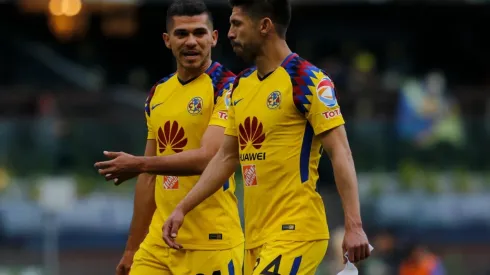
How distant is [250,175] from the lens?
28.1 ft

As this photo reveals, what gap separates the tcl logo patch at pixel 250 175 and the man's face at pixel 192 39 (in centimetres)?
124

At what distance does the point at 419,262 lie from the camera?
1789cm

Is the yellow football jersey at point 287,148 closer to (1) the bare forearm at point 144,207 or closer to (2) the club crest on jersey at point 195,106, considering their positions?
(2) the club crest on jersey at point 195,106

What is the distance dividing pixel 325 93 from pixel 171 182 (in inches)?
71.7

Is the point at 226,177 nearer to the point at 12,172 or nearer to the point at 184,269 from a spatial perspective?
the point at 184,269

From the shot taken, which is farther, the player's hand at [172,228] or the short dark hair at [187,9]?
the short dark hair at [187,9]

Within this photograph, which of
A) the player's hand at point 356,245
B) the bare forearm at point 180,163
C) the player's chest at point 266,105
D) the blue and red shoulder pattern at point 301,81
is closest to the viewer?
the player's hand at point 356,245

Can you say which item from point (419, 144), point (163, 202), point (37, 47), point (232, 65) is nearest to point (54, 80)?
point (37, 47)

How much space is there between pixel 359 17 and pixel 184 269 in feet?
85.2

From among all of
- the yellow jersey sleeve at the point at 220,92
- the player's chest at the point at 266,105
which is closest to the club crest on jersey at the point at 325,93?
the player's chest at the point at 266,105

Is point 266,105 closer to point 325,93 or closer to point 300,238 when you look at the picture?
point 325,93

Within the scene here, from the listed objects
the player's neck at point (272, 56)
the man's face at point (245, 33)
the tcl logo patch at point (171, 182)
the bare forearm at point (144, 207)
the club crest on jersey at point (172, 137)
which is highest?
the man's face at point (245, 33)

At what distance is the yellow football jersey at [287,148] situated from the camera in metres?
8.26

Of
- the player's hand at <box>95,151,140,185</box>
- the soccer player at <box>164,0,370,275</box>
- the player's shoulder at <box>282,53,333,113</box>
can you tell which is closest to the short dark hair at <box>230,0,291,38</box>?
the soccer player at <box>164,0,370,275</box>
